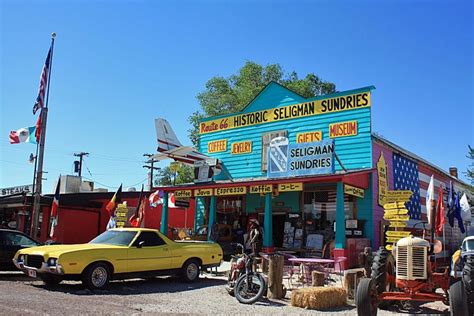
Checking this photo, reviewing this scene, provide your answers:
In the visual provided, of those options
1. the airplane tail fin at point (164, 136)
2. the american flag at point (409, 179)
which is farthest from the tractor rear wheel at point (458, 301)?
the airplane tail fin at point (164, 136)

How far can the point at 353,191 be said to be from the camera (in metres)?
15.9

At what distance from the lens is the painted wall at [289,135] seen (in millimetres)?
17109

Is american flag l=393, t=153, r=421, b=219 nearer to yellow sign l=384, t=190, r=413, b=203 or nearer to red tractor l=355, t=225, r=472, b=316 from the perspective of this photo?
yellow sign l=384, t=190, r=413, b=203

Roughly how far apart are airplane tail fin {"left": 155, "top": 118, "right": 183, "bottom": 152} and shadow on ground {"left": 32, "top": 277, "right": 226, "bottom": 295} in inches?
370

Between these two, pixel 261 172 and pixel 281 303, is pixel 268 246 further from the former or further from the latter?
pixel 281 303

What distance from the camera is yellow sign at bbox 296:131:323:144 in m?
18.4

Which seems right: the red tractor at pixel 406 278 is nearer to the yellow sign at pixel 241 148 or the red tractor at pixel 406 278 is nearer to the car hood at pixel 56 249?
the car hood at pixel 56 249

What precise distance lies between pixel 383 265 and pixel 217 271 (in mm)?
7792

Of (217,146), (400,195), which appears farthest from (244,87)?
(400,195)

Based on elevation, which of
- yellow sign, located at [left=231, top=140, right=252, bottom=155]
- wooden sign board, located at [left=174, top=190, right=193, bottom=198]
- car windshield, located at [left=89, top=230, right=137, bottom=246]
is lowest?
car windshield, located at [left=89, top=230, right=137, bottom=246]

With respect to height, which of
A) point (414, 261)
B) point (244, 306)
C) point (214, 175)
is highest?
point (214, 175)

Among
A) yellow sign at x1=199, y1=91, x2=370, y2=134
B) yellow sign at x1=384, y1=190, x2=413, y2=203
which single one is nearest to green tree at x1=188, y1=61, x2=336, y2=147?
yellow sign at x1=199, y1=91, x2=370, y2=134

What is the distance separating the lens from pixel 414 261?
26.7ft

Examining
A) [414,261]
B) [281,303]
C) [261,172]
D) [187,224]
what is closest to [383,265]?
[414,261]
